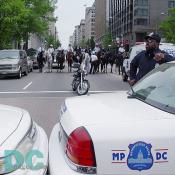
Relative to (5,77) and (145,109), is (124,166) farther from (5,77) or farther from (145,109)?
(5,77)

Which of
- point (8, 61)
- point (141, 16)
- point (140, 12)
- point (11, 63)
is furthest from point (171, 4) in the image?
point (11, 63)

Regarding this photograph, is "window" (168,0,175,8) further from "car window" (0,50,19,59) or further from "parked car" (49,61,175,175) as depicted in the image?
"parked car" (49,61,175,175)

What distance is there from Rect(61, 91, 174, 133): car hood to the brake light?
0.09m

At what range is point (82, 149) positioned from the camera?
336 centimetres

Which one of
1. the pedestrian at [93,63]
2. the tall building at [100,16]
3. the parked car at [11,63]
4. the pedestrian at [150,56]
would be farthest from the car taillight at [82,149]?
the tall building at [100,16]

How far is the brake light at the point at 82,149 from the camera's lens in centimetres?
333

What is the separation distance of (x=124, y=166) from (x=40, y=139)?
4.33 ft

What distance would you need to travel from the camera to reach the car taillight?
3332 millimetres

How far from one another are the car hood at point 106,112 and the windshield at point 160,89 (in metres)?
0.09

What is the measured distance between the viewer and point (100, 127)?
3365 mm

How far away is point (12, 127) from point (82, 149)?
745mm

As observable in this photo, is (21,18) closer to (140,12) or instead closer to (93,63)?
(93,63)

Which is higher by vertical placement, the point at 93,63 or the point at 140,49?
the point at 140,49

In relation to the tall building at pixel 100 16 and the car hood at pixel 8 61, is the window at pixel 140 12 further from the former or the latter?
the car hood at pixel 8 61
